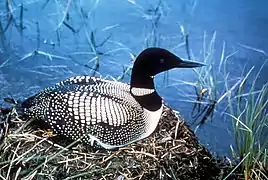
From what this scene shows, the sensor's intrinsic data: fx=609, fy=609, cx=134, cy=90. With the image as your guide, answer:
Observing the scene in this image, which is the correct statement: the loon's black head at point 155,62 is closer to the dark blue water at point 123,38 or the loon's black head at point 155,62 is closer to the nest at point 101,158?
the nest at point 101,158

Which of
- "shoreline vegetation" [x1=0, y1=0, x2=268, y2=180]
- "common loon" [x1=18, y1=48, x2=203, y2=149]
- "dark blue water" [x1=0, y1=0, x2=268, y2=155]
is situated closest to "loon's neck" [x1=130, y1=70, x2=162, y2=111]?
"common loon" [x1=18, y1=48, x2=203, y2=149]

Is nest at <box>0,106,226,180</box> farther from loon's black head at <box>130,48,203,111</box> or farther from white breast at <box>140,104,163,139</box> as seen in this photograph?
loon's black head at <box>130,48,203,111</box>

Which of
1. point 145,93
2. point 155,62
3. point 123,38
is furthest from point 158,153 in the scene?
point 123,38

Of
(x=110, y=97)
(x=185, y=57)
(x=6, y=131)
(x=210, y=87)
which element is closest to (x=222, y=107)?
(x=210, y=87)

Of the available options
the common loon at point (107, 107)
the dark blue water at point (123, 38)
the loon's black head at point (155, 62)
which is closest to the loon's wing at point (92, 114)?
the common loon at point (107, 107)

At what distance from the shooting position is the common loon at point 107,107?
221cm

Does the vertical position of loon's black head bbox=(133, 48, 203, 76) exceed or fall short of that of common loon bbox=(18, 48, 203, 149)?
it exceeds it

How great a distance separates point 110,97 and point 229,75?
777 millimetres

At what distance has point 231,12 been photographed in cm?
325

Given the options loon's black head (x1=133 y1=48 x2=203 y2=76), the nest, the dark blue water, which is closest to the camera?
the nest

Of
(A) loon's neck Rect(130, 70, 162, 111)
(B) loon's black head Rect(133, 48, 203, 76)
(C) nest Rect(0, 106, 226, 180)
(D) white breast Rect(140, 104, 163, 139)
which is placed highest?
(B) loon's black head Rect(133, 48, 203, 76)

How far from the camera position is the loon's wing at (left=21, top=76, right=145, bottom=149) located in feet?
7.23

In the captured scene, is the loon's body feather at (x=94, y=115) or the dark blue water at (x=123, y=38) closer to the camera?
the loon's body feather at (x=94, y=115)

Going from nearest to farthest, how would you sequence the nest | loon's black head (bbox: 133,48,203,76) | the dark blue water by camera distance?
the nest < loon's black head (bbox: 133,48,203,76) < the dark blue water
